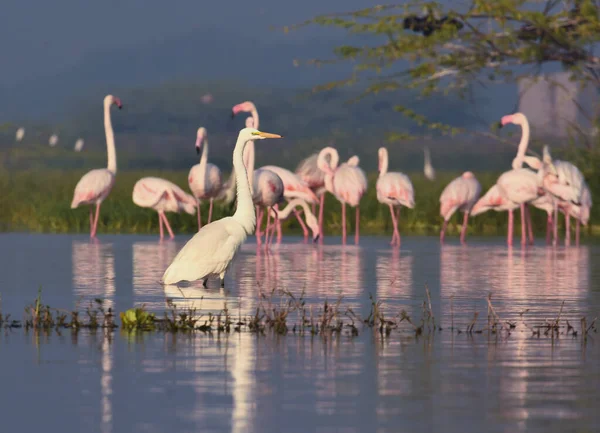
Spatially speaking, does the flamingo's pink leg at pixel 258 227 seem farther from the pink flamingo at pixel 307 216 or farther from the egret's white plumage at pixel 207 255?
the egret's white plumage at pixel 207 255

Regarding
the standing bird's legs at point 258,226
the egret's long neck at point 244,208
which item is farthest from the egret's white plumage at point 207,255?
the standing bird's legs at point 258,226

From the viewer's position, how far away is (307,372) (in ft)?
25.3

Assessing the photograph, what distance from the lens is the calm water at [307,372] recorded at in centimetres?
631

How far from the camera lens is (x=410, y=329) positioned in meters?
9.74

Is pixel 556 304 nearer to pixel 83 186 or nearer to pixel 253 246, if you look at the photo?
pixel 253 246

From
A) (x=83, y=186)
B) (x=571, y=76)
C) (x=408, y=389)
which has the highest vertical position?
(x=571, y=76)

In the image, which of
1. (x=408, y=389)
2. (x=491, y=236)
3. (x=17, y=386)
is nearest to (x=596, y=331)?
(x=408, y=389)

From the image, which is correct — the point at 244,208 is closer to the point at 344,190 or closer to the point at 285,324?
the point at 285,324

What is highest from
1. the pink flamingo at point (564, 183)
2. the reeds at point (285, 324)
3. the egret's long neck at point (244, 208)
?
the pink flamingo at point (564, 183)

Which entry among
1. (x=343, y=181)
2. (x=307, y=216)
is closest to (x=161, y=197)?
(x=307, y=216)

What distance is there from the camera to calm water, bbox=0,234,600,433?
6.31 metres

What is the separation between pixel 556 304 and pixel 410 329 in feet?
7.81

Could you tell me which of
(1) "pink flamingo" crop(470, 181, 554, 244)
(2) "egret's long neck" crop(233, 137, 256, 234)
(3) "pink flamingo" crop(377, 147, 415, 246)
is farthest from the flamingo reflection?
(1) "pink flamingo" crop(470, 181, 554, 244)

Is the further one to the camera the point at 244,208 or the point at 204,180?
the point at 204,180
